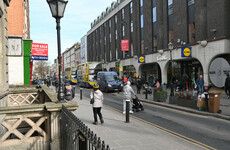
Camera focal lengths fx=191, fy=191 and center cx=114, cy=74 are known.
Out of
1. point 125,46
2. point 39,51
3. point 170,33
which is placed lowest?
point 39,51

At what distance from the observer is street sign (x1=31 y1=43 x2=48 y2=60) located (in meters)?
23.3

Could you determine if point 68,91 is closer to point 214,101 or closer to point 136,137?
point 136,137

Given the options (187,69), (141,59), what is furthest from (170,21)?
(141,59)

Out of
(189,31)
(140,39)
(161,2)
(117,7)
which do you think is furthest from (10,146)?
(117,7)

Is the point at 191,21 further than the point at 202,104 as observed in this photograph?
Yes

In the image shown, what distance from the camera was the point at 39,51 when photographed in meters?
23.9

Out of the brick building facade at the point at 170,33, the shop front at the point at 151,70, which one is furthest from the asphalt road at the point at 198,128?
the shop front at the point at 151,70

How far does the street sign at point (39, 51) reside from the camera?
2333cm

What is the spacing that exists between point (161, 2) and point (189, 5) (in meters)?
6.32

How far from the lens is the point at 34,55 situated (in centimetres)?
2297

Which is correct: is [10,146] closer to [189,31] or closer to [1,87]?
[1,87]

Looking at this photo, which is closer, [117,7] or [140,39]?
[140,39]

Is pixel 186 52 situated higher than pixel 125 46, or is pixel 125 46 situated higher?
pixel 125 46

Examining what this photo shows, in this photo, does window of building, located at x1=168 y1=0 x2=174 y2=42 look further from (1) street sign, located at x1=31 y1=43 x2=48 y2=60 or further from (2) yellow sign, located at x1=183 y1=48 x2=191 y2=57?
(1) street sign, located at x1=31 y1=43 x2=48 y2=60
